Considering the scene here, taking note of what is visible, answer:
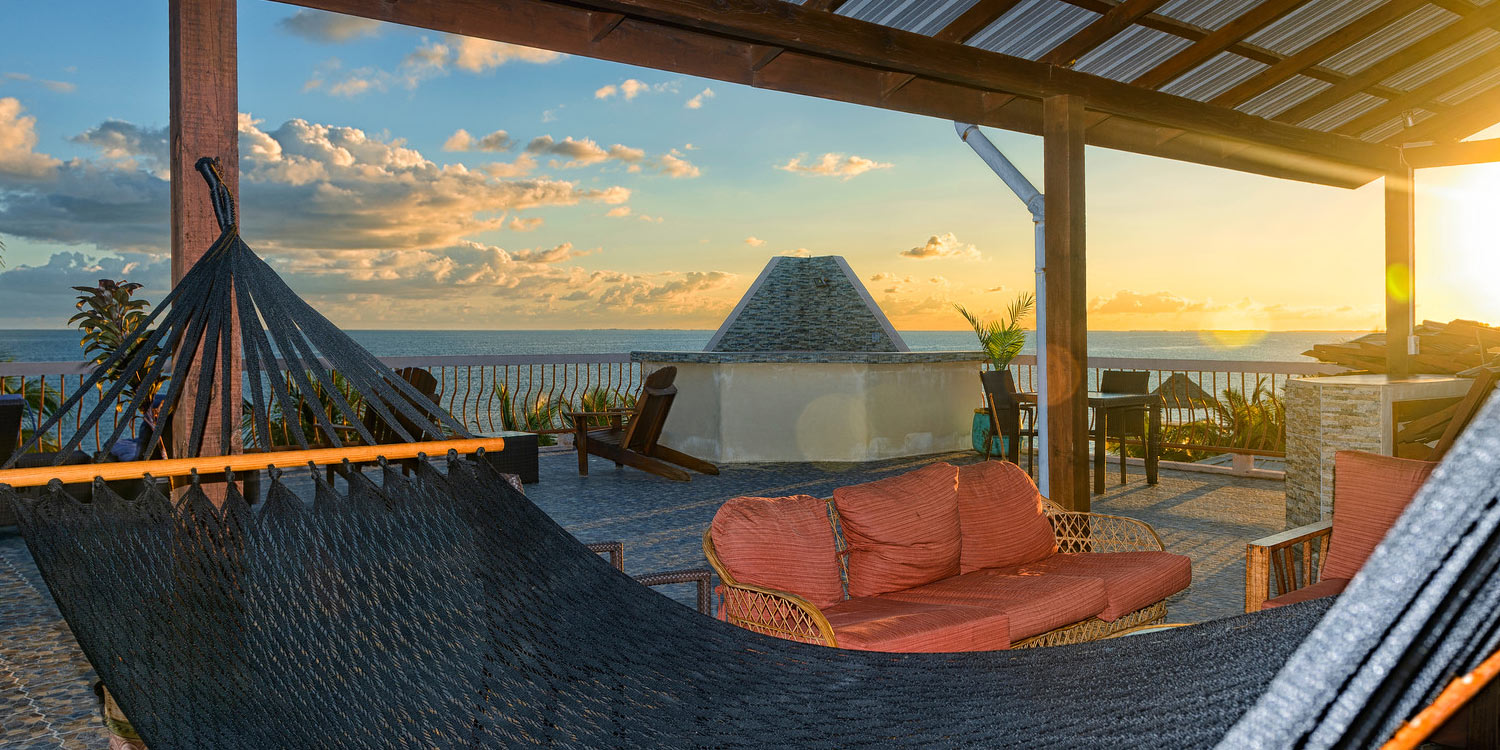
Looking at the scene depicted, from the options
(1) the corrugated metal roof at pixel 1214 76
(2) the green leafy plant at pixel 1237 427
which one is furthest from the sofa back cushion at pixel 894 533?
(2) the green leafy plant at pixel 1237 427

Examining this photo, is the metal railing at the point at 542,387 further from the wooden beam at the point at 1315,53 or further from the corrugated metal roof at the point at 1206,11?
the corrugated metal roof at the point at 1206,11

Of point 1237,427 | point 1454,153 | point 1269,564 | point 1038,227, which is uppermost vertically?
point 1454,153

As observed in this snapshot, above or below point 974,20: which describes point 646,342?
below

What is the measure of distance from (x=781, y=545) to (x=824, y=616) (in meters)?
0.32

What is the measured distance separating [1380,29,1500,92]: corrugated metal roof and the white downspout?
2.51m

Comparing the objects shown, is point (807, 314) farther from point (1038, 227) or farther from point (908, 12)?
point (908, 12)

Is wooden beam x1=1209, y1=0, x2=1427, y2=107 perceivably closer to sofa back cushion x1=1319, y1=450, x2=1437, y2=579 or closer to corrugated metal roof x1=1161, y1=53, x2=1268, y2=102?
corrugated metal roof x1=1161, y1=53, x2=1268, y2=102

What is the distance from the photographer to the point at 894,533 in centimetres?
307

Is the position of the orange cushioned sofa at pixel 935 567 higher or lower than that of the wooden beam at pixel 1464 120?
lower

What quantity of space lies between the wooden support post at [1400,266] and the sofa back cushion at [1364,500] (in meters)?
3.71

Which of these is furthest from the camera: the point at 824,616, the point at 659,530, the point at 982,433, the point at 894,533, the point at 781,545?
the point at 982,433

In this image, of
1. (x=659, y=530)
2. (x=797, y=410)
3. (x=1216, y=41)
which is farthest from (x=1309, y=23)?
(x=797, y=410)

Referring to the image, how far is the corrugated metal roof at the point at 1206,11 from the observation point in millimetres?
4547

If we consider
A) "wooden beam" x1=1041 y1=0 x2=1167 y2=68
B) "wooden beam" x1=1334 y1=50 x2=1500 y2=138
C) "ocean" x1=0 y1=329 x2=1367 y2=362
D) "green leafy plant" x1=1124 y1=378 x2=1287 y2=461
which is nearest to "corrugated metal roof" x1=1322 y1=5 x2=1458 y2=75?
"wooden beam" x1=1334 y1=50 x2=1500 y2=138
